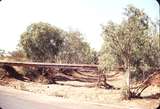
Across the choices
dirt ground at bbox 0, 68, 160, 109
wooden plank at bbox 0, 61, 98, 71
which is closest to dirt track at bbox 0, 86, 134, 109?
dirt ground at bbox 0, 68, 160, 109

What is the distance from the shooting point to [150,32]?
4457 millimetres

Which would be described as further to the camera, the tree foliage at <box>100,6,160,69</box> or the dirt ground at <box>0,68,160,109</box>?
the dirt ground at <box>0,68,160,109</box>

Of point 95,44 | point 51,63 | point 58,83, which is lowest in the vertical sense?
point 58,83

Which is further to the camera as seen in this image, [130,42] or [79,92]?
[130,42]

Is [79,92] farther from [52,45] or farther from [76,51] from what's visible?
[52,45]

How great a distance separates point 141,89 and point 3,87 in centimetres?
214

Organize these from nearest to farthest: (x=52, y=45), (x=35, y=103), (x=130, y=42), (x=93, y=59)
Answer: (x=35, y=103) < (x=52, y=45) < (x=93, y=59) < (x=130, y=42)

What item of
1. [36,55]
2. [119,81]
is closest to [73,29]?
[36,55]

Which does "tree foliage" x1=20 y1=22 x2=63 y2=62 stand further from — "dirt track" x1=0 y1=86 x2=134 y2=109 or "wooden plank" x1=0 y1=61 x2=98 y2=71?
"dirt track" x1=0 y1=86 x2=134 y2=109

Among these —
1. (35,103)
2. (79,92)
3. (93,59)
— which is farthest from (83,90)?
(35,103)

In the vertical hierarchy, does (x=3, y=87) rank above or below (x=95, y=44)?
below

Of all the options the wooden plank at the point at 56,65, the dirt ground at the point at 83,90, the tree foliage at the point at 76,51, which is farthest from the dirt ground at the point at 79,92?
the tree foliage at the point at 76,51

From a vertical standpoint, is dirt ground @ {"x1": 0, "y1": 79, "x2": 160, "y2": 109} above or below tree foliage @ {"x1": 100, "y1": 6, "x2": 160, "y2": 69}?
below

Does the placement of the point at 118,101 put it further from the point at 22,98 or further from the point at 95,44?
the point at 22,98
